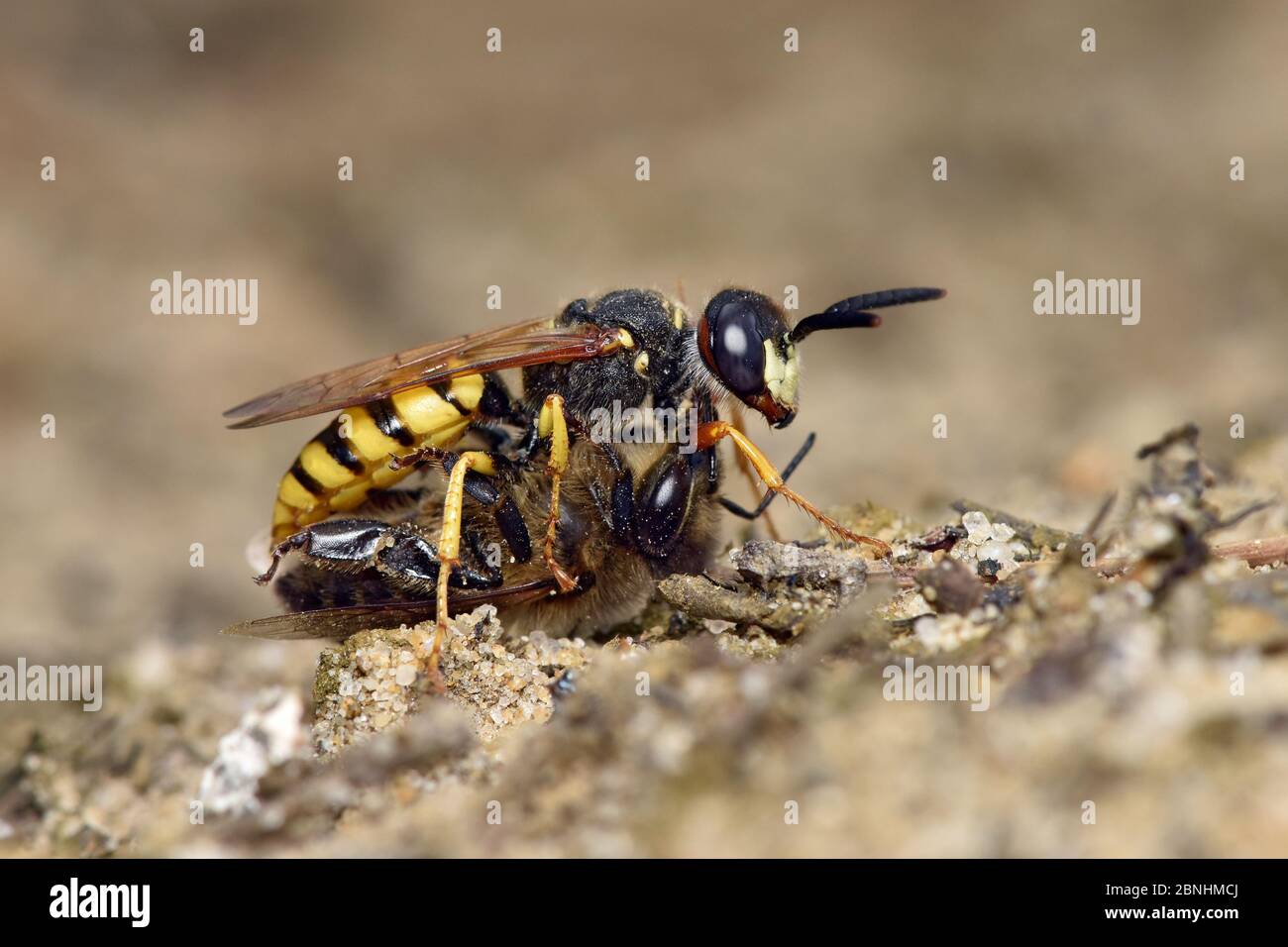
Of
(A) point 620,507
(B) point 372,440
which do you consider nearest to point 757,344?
(A) point 620,507

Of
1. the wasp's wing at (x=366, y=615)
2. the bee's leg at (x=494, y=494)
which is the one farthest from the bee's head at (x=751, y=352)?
A: the wasp's wing at (x=366, y=615)

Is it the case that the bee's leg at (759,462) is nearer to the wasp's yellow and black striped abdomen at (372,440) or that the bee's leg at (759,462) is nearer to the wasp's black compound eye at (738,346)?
the wasp's black compound eye at (738,346)

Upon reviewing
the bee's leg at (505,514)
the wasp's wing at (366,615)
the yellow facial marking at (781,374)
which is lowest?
the wasp's wing at (366,615)

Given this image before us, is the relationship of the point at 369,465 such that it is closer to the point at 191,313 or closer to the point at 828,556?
the point at 828,556

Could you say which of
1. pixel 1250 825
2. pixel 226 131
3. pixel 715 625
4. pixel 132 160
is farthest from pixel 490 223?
pixel 1250 825

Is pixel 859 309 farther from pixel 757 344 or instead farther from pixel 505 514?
pixel 505 514

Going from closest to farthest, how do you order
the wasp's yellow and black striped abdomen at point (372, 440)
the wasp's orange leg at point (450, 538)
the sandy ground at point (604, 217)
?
the wasp's orange leg at point (450, 538)
the wasp's yellow and black striped abdomen at point (372, 440)
the sandy ground at point (604, 217)
